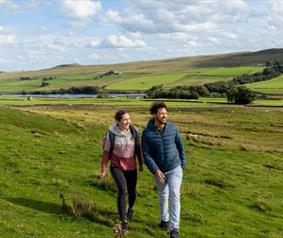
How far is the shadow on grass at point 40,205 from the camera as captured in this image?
1367 cm

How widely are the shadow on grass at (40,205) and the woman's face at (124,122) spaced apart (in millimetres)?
3240

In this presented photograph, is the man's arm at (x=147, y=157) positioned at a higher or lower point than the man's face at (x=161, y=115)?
lower

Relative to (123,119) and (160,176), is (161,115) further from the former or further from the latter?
(160,176)

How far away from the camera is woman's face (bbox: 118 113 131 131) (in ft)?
A: 39.4

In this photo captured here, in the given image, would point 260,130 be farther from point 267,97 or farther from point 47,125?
→ point 267,97

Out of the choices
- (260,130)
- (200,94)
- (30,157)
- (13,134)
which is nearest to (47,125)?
(13,134)

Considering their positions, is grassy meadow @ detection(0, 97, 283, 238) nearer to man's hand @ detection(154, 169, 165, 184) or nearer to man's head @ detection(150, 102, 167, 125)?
man's hand @ detection(154, 169, 165, 184)

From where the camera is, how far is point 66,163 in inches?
837

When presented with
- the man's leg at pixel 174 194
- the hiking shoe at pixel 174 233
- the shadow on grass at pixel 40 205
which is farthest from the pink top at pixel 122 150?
the shadow on grass at pixel 40 205

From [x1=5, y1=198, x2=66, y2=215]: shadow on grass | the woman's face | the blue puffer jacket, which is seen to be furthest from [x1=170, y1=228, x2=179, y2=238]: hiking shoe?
[x1=5, y1=198, x2=66, y2=215]: shadow on grass

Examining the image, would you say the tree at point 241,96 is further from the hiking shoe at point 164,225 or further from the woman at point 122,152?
the woman at point 122,152

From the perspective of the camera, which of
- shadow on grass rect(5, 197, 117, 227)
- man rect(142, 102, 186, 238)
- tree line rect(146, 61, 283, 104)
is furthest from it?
tree line rect(146, 61, 283, 104)

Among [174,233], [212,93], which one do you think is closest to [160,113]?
[174,233]

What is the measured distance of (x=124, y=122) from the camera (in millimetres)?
12039
